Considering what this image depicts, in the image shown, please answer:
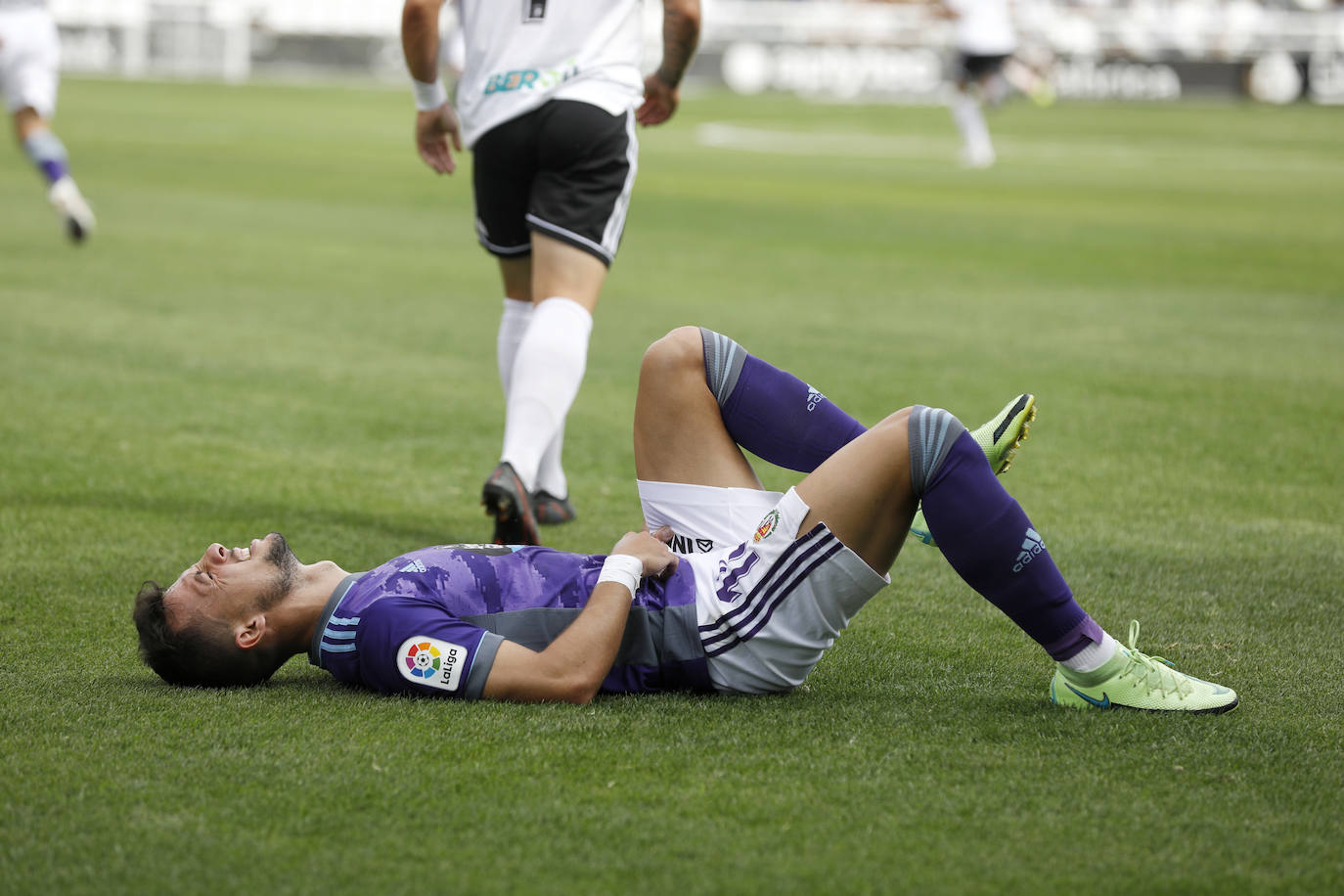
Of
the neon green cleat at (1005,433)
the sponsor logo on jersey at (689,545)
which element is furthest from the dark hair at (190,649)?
the neon green cleat at (1005,433)

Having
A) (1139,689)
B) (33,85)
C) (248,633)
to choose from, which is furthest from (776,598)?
(33,85)

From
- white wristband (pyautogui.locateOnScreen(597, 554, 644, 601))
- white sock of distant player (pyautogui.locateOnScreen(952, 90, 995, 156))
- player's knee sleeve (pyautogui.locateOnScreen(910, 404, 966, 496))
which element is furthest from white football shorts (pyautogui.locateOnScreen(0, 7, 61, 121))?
white sock of distant player (pyautogui.locateOnScreen(952, 90, 995, 156))

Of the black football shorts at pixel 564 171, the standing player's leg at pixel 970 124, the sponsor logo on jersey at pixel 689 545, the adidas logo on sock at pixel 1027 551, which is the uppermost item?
the black football shorts at pixel 564 171

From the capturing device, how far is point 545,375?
450 centimetres

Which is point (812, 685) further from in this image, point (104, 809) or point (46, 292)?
point (46, 292)

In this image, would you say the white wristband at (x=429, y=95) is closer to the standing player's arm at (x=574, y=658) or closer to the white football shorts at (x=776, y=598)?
the white football shorts at (x=776, y=598)

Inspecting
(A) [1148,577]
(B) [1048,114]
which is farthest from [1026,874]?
(B) [1048,114]

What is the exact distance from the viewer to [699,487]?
11.6ft

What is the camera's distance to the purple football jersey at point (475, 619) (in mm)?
3141

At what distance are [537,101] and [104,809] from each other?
2724 mm

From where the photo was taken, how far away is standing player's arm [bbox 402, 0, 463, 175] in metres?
4.72

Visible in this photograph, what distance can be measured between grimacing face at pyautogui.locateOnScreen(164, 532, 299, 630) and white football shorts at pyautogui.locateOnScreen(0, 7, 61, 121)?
1024cm

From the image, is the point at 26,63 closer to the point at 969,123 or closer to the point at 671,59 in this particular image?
the point at 671,59

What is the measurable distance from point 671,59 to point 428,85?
0.86 metres
